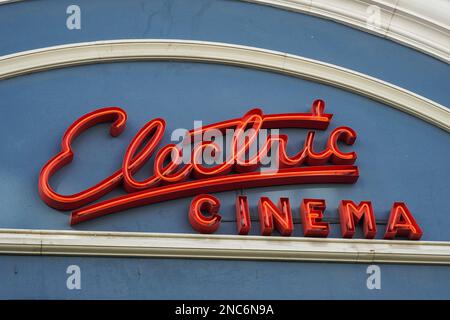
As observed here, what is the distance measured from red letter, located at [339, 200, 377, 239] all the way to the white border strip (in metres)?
0.11

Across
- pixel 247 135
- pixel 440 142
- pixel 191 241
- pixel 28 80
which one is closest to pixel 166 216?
pixel 191 241

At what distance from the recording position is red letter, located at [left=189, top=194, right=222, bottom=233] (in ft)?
44.3

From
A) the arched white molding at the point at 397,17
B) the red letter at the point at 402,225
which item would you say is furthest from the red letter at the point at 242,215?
the arched white molding at the point at 397,17

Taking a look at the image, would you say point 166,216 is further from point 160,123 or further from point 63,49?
point 63,49

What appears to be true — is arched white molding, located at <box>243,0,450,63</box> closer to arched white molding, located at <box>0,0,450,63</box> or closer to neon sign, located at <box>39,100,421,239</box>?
arched white molding, located at <box>0,0,450,63</box>

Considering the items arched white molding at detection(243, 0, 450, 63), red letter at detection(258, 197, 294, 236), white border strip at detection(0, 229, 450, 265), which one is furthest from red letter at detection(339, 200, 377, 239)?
arched white molding at detection(243, 0, 450, 63)

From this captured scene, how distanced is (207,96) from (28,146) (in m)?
2.27

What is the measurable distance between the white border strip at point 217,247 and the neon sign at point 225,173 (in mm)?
141

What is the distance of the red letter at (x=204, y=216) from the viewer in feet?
44.3

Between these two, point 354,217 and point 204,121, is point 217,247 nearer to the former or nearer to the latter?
point 354,217

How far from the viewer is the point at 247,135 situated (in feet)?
46.9

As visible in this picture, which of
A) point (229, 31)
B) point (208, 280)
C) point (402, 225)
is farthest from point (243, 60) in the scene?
point (208, 280)

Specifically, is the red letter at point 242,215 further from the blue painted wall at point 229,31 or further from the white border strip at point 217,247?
the blue painted wall at point 229,31

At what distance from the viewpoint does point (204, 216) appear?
1362cm
